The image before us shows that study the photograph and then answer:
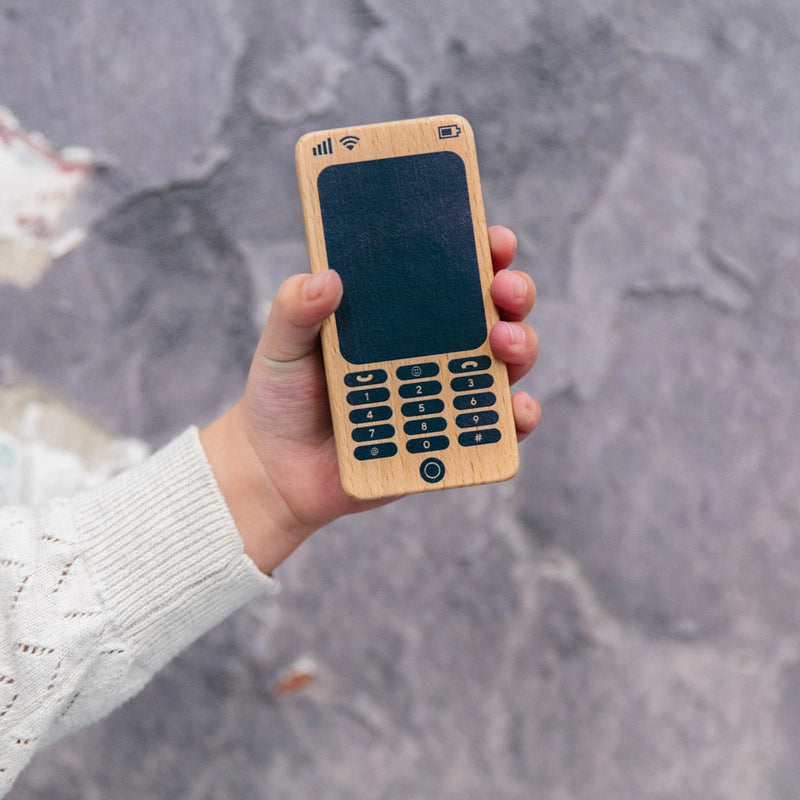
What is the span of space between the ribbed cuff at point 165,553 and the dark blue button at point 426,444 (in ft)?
0.44

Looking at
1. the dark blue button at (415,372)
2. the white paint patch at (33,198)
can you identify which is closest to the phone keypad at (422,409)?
the dark blue button at (415,372)

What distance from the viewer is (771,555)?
2.42ft

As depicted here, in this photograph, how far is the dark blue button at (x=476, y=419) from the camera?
494mm

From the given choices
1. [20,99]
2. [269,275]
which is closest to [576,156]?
[269,275]

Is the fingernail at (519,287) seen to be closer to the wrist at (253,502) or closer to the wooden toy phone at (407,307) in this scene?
the wooden toy phone at (407,307)

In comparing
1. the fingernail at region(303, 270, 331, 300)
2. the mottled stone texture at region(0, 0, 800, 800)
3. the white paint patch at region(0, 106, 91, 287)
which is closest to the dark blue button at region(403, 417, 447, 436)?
the fingernail at region(303, 270, 331, 300)

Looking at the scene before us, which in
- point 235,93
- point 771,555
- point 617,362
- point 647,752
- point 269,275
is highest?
point 235,93

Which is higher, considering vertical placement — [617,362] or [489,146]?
[489,146]

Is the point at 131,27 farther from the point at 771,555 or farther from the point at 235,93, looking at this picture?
the point at 771,555

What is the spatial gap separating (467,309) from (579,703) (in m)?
0.44

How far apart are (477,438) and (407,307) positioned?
0.32 ft

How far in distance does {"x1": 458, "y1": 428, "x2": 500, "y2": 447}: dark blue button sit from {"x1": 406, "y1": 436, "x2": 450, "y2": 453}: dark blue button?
11 millimetres

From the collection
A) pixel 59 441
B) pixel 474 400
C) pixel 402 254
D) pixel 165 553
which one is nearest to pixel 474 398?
pixel 474 400

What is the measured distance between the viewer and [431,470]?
1.59 feet
